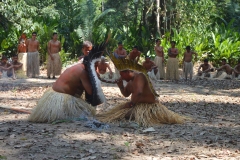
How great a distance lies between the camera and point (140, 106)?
→ 17.6ft

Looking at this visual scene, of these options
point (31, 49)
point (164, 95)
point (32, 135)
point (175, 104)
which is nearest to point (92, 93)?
point (32, 135)

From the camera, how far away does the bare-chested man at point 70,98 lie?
5188 millimetres

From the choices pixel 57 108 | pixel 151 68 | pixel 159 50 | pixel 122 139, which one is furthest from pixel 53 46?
pixel 122 139

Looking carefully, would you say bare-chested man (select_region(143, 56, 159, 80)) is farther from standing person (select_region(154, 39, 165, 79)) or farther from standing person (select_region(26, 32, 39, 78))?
standing person (select_region(26, 32, 39, 78))

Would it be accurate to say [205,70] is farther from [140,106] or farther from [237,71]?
[140,106]


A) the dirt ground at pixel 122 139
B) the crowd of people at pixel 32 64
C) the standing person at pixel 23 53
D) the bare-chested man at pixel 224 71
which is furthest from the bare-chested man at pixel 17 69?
the bare-chested man at pixel 224 71

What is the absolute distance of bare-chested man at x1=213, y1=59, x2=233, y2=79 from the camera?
13047mm

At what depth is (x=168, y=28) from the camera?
57.0 ft

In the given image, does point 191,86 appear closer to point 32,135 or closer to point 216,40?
point 216,40

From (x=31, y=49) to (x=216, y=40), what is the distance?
6.59m

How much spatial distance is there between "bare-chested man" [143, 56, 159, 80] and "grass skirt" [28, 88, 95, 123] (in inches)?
244

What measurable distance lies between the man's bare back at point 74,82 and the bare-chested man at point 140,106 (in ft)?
1.33

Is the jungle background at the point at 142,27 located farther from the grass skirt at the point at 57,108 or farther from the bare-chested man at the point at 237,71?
the grass skirt at the point at 57,108

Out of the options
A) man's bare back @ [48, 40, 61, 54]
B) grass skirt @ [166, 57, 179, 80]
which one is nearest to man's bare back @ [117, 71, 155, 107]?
man's bare back @ [48, 40, 61, 54]
